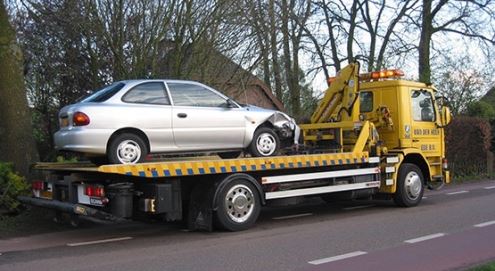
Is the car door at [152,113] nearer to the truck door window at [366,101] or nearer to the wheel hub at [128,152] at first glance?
the wheel hub at [128,152]

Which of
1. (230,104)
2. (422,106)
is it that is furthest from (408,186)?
(230,104)

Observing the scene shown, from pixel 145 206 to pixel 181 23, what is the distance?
20.2 ft

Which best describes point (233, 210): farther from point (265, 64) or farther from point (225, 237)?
point (265, 64)

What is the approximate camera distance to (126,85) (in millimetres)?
9227

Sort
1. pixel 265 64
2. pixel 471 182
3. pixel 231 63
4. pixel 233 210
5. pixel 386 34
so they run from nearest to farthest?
pixel 233 210 < pixel 231 63 < pixel 265 64 < pixel 471 182 < pixel 386 34

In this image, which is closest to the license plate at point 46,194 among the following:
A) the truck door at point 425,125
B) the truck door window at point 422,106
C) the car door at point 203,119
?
the car door at point 203,119

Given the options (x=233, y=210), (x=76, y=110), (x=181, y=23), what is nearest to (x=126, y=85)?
(x=76, y=110)

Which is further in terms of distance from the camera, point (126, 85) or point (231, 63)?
point (231, 63)

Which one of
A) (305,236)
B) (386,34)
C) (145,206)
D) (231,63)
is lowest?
(305,236)

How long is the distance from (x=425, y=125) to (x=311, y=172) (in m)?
3.56

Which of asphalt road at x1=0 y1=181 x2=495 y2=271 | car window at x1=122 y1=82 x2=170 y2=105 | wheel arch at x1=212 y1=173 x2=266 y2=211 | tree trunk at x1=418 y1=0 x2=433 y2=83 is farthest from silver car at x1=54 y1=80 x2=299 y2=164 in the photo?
tree trunk at x1=418 y1=0 x2=433 y2=83

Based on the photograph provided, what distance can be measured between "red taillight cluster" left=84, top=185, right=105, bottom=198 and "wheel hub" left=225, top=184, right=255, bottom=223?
194 cm

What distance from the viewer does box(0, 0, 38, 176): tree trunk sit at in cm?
1172

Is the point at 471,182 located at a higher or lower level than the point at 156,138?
lower
